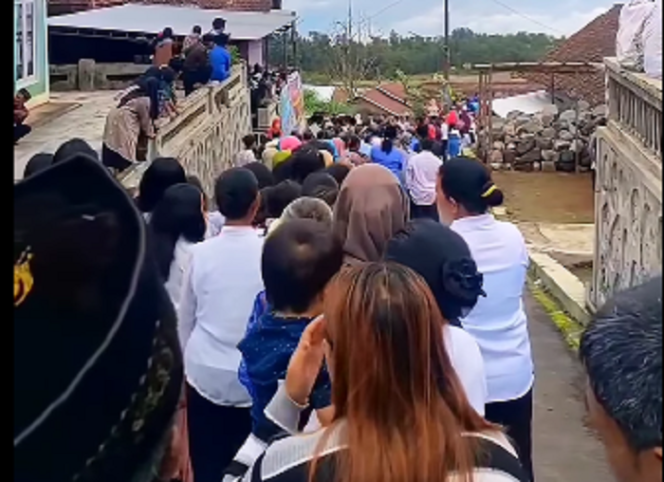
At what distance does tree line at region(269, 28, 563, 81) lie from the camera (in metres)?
65.3

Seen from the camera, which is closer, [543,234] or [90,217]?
[90,217]

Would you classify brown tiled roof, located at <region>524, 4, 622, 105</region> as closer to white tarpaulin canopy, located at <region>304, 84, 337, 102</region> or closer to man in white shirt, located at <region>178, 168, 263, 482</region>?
white tarpaulin canopy, located at <region>304, 84, 337, 102</region>

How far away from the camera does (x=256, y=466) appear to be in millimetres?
2623

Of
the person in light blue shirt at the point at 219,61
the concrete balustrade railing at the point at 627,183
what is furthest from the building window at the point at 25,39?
the concrete balustrade railing at the point at 627,183

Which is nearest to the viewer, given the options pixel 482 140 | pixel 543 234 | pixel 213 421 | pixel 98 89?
pixel 213 421

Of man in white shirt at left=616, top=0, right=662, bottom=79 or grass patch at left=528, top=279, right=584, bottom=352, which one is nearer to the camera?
man in white shirt at left=616, top=0, right=662, bottom=79

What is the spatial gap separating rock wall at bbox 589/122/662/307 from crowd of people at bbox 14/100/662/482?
3104 mm

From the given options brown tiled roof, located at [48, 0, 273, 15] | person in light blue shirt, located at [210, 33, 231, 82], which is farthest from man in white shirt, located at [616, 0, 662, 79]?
brown tiled roof, located at [48, 0, 273, 15]

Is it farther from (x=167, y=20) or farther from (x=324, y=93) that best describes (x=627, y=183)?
(x=324, y=93)

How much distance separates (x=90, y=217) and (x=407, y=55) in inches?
2924

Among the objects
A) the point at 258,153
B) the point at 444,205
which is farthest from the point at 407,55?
the point at 444,205

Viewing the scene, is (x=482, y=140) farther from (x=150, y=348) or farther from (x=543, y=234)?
(x=150, y=348)

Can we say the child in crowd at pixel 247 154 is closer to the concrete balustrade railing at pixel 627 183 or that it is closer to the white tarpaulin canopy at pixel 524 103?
the concrete balustrade railing at pixel 627 183

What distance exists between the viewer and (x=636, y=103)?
8633mm
